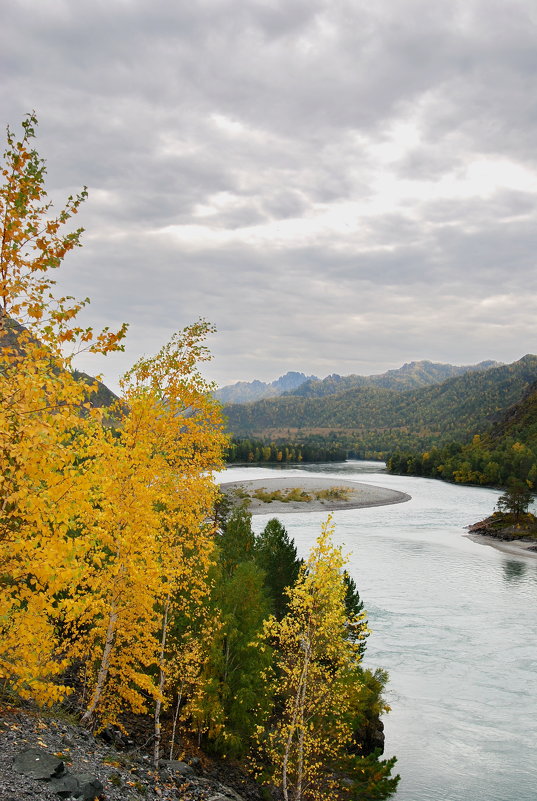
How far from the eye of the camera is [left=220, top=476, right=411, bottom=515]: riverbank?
121 meters

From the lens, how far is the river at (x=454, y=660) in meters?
28.0

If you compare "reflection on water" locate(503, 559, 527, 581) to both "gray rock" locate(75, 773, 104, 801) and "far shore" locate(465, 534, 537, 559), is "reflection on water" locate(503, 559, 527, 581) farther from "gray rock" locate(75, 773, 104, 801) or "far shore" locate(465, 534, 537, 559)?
"gray rock" locate(75, 773, 104, 801)

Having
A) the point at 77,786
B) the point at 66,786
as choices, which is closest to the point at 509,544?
the point at 77,786

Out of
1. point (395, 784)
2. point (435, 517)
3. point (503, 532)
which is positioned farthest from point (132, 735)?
point (435, 517)

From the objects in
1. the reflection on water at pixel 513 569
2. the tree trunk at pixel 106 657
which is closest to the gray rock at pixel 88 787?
the tree trunk at pixel 106 657

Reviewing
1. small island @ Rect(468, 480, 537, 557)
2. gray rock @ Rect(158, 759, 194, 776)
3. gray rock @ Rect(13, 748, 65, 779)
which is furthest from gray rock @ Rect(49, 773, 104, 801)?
small island @ Rect(468, 480, 537, 557)

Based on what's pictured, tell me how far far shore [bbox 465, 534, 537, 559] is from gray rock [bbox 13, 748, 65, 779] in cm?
8175

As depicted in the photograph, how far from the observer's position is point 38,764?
12.8 metres

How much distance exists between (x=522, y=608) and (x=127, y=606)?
1910 inches

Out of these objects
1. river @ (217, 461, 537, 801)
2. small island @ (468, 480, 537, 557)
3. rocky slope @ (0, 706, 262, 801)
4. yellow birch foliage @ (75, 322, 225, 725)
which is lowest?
river @ (217, 461, 537, 801)

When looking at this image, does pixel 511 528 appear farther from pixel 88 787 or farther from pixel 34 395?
pixel 34 395

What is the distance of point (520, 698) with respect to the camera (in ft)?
114

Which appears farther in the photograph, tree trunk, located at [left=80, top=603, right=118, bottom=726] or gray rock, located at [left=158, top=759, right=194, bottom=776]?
gray rock, located at [left=158, top=759, right=194, bottom=776]

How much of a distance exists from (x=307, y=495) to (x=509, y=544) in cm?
5417
